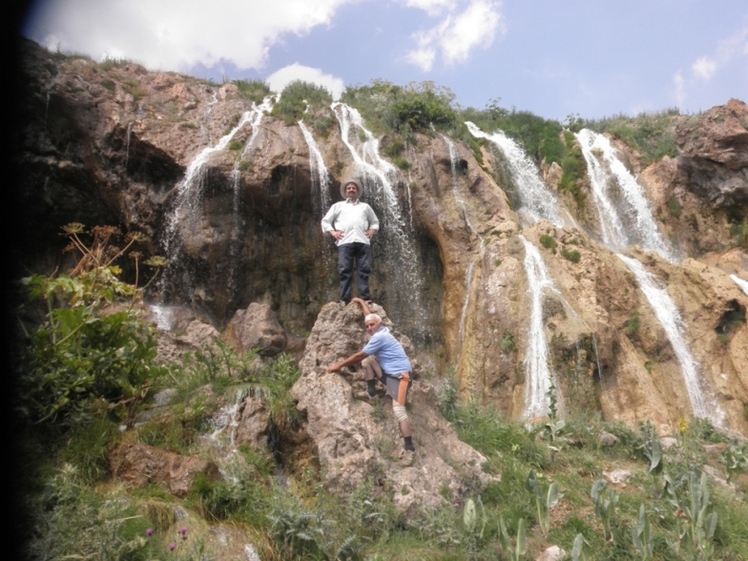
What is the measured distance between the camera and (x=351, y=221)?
768 centimetres

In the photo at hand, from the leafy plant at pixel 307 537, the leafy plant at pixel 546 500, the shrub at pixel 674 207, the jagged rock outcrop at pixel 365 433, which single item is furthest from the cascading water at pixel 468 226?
the leafy plant at pixel 307 537

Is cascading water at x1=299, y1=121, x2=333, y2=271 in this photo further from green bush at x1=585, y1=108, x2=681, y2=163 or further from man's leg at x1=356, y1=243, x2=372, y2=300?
green bush at x1=585, y1=108, x2=681, y2=163

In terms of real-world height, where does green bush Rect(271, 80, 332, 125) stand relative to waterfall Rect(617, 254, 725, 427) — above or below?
above

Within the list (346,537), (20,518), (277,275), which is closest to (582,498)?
(346,537)

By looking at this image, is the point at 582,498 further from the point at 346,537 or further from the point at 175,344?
the point at 175,344

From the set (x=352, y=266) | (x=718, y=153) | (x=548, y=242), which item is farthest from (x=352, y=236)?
(x=718, y=153)

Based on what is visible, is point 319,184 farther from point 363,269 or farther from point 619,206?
point 619,206

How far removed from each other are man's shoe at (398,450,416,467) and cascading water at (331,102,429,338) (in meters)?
8.93

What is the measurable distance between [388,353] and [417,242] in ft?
30.4

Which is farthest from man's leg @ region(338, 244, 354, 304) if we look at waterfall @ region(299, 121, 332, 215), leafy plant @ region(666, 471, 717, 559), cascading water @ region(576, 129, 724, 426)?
cascading water @ region(576, 129, 724, 426)

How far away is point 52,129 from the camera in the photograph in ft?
48.8

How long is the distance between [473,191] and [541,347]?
571cm

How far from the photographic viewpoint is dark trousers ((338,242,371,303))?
749 cm

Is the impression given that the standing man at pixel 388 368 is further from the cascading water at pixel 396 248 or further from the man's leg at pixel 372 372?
the cascading water at pixel 396 248
